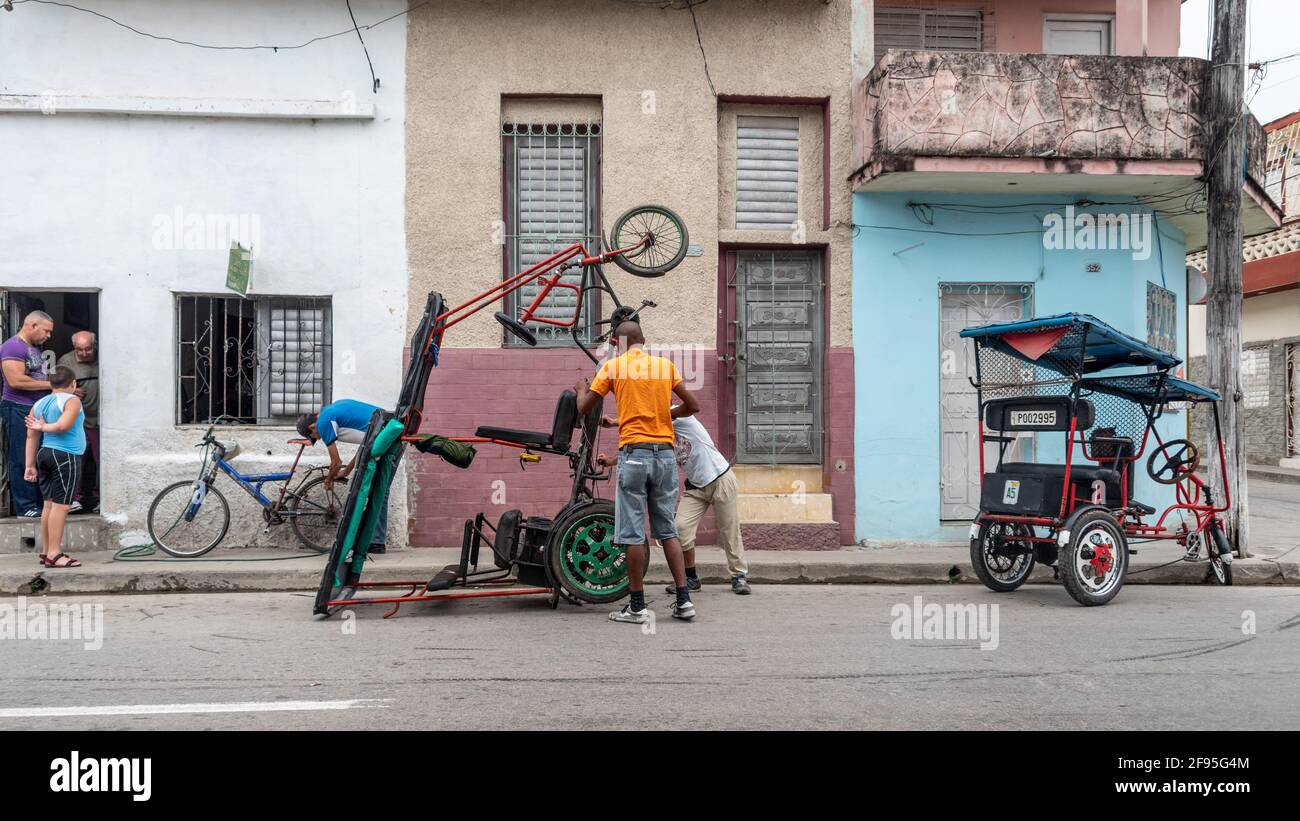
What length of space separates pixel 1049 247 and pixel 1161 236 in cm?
204

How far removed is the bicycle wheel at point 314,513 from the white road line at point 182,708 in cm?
498

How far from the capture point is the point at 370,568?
28.6ft

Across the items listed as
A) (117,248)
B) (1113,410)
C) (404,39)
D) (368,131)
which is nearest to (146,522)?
(117,248)

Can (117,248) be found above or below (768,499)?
above

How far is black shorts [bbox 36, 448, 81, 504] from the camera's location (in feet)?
27.6

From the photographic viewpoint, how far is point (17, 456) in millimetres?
9680

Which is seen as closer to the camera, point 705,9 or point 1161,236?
point 705,9

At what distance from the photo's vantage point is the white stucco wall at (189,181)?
32.6 feet

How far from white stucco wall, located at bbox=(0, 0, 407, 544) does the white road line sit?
17.7 feet

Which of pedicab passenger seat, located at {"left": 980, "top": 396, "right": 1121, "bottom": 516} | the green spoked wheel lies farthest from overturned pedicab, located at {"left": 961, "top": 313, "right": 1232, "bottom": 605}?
the green spoked wheel

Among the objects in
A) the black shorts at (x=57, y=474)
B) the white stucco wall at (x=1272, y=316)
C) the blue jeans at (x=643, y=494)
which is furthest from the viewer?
the white stucco wall at (x=1272, y=316)

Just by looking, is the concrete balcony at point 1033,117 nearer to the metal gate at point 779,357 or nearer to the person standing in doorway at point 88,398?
the metal gate at point 779,357

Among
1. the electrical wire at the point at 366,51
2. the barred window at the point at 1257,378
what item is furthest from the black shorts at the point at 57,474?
the barred window at the point at 1257,378

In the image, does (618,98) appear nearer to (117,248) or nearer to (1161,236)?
(117,248)
